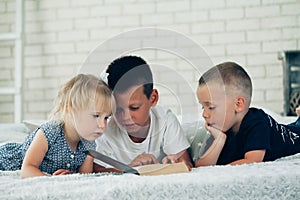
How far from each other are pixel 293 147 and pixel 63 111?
67 cm

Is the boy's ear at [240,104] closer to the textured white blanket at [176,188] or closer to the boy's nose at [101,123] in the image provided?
the boy's nose at [101,123]

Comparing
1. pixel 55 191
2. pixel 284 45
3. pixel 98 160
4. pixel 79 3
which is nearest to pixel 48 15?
pixel 79 3

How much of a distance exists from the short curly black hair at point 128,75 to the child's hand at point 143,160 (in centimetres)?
15

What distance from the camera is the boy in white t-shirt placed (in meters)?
1.33

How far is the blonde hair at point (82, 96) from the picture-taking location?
138cm

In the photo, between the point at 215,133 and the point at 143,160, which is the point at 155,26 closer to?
the point at 215,133

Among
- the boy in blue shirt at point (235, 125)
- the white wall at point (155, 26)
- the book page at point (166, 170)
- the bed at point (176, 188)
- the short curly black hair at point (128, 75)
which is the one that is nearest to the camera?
the bed at point (176, 188)

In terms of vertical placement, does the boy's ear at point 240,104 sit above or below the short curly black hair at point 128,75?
below

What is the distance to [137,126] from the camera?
1420mm

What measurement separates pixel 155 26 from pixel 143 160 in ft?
6.43

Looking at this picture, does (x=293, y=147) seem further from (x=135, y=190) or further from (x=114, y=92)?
(x=135, y=190)

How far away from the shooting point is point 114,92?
1.36 m

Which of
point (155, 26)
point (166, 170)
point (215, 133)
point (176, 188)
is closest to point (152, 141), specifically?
point (215, 133)

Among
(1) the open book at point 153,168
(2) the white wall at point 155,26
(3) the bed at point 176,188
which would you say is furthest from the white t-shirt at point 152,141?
(2) the white wall at point 155,26
